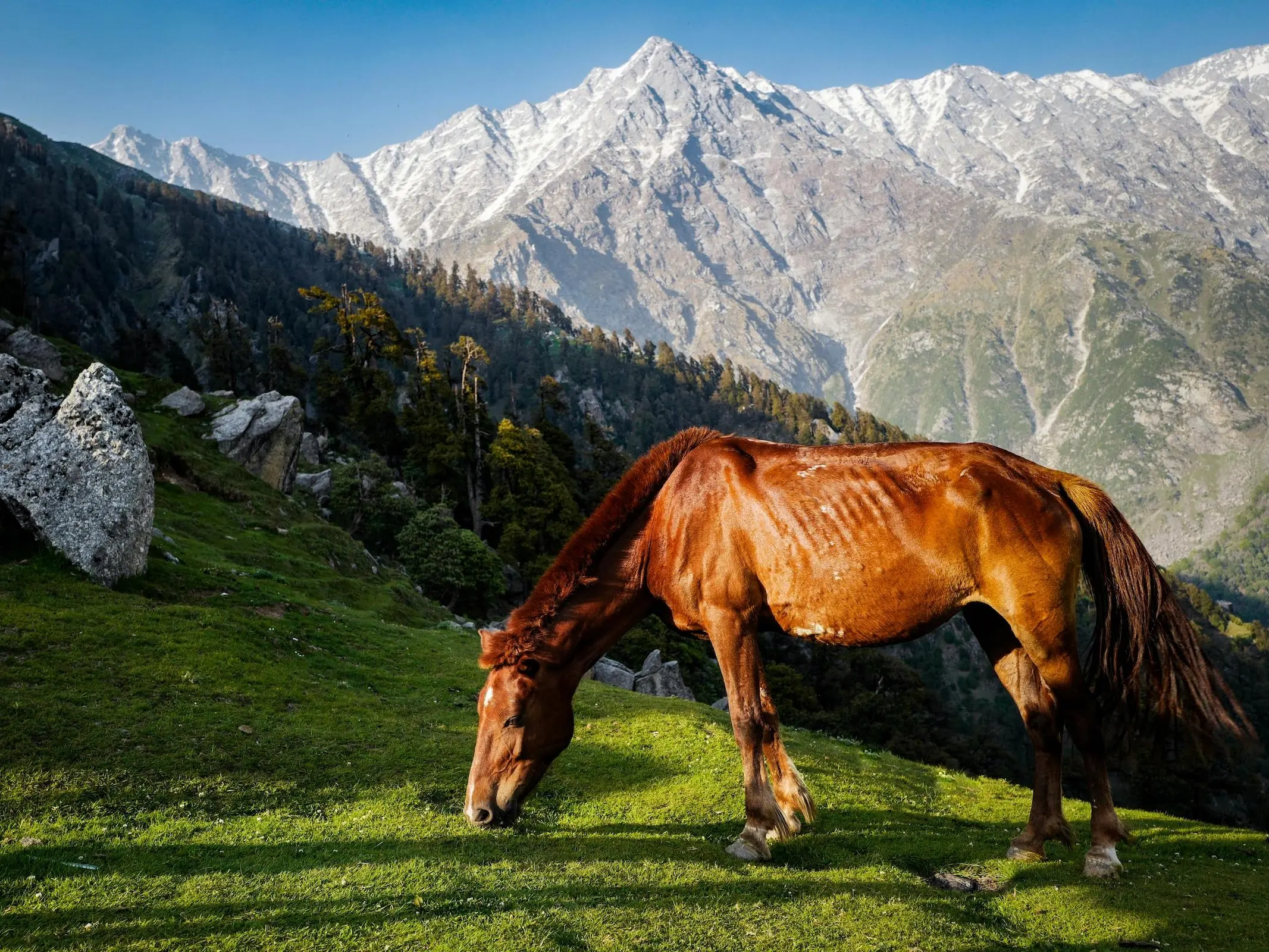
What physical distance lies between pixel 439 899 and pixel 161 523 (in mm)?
22376

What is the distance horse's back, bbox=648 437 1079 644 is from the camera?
22.8 feet

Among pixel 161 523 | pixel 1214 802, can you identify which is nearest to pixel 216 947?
pixel 161 523

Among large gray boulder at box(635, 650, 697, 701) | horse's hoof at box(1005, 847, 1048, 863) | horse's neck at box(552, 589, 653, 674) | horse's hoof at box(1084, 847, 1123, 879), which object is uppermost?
horse's neck at box(552, 589, 653, 674)

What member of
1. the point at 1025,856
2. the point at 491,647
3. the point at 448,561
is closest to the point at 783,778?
the point at 1025,856

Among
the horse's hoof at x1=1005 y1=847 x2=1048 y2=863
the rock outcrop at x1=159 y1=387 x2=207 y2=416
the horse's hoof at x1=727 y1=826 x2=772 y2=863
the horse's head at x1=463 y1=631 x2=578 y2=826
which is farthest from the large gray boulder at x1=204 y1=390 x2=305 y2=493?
the horse's hoof at x1=1005 y1=847 x2=1048 y2=863

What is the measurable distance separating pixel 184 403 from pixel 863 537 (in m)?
44.2

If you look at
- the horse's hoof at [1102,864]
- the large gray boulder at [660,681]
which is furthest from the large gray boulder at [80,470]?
the horse's hoof at [1102,864]

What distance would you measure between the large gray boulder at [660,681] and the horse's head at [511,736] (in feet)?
62.4

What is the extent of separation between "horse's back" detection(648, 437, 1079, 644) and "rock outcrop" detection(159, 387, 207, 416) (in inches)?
1644

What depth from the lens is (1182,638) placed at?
24.9 ft

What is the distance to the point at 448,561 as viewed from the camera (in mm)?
41625

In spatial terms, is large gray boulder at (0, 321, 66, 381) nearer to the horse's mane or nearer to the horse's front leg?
the horse's mane

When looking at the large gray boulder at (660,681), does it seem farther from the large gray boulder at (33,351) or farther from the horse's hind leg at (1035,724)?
the large gray boulder at (33,351)

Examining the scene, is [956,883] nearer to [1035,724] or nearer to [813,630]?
[1035,724]
